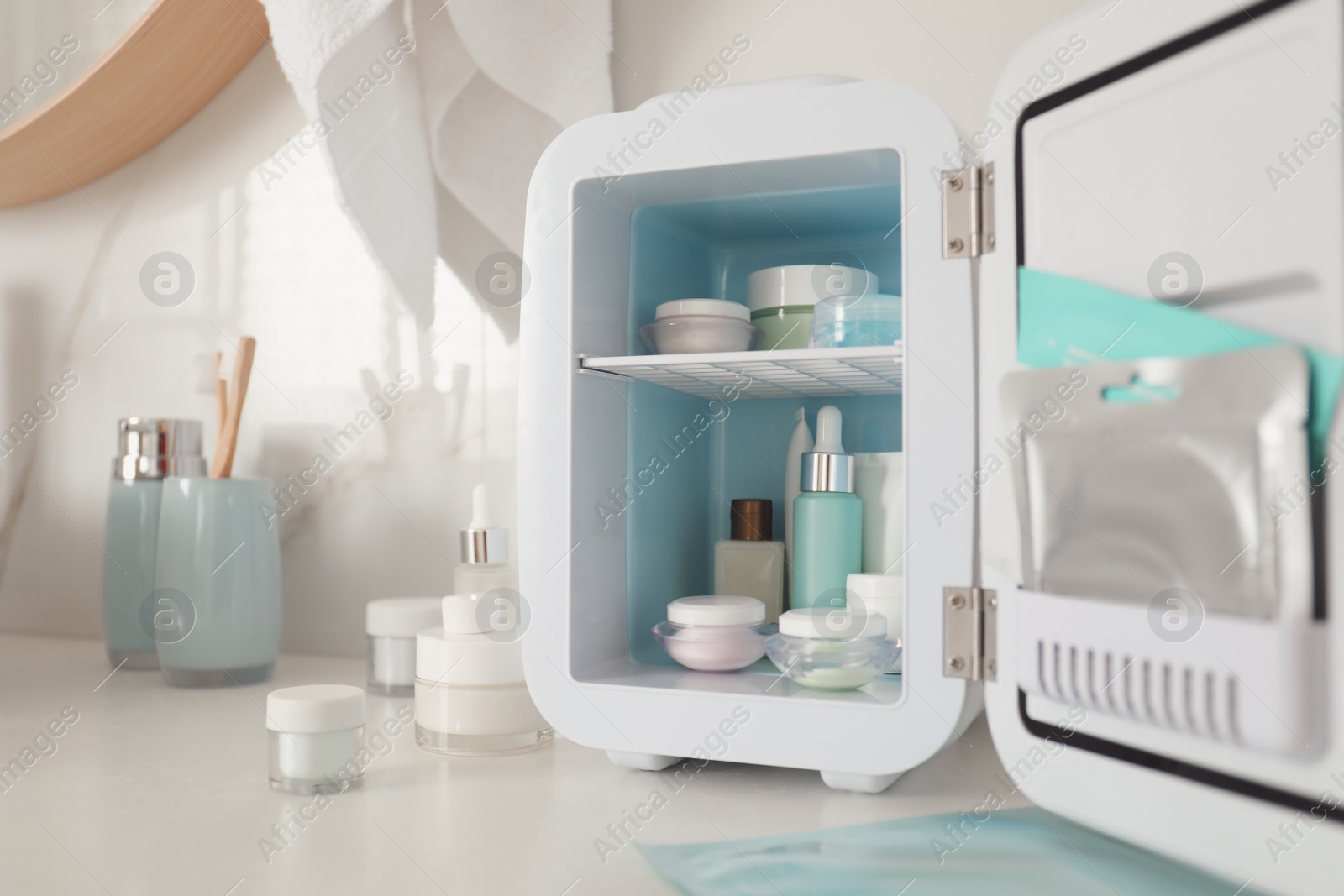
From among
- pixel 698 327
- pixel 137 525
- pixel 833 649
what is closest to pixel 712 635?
pixel 833 649

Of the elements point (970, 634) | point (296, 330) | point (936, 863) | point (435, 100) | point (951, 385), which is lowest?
point (936, 863)

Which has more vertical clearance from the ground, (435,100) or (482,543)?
(435,100)

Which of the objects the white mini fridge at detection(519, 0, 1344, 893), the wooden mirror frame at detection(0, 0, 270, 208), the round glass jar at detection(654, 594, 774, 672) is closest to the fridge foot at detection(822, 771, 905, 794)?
the white mini fridge at detection(519, 0, 1344, 893)

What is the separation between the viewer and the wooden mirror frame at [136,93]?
3.23ft

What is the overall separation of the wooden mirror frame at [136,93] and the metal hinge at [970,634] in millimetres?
894

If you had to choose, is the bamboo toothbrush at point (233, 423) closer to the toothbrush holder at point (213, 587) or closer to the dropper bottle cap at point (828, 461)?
the toothbrush holder at point (213, 587)

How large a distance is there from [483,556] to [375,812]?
0.24 m

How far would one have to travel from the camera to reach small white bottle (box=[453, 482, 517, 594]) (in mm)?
778

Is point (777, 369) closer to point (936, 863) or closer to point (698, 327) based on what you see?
point (698, 327)

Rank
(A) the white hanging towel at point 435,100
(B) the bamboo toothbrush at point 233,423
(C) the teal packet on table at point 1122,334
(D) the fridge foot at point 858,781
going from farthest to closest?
(B) the bamboo toothbrush at point 233,423
(A) the white hanging towel at point 435,100
(D) the fridge foot at point 858,781
(C) the teal packet on table at point 1122,334

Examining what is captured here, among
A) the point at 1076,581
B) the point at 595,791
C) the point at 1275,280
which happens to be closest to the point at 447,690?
the point at 595,791

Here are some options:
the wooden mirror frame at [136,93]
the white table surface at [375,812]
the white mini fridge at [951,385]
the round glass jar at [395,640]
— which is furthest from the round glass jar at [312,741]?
the wooden mirror frame at [136,93]

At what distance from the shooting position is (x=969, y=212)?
1.82 ft

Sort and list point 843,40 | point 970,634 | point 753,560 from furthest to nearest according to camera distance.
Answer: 1. point 843,40
2. point 753,560
3. point 970,634
